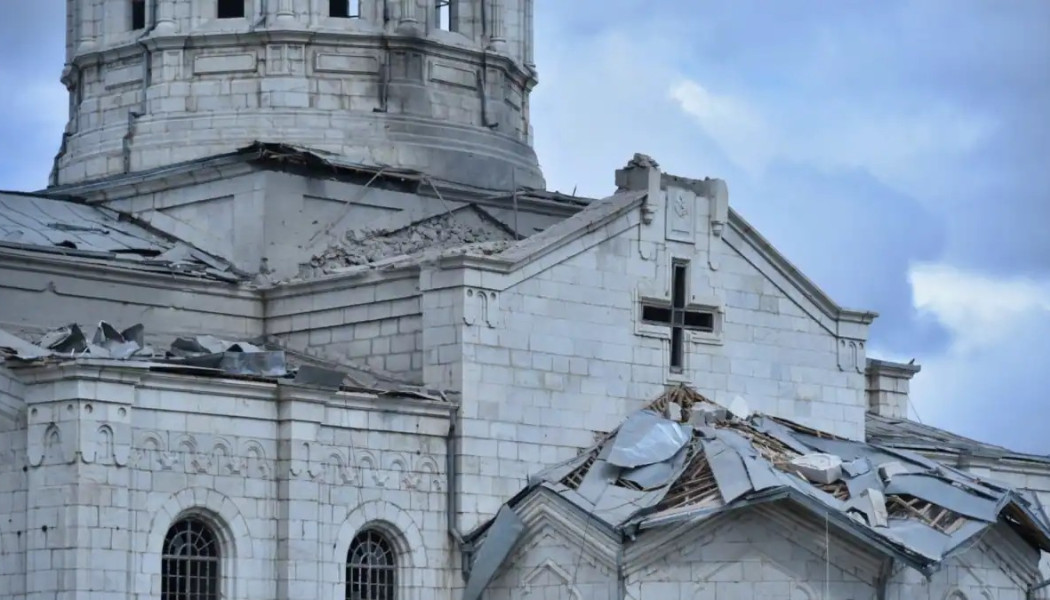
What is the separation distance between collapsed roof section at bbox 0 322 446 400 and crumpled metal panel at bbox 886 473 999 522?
25.4 ft

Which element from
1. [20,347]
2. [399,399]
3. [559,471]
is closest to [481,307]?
[399,399]

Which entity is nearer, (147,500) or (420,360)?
(147,500)

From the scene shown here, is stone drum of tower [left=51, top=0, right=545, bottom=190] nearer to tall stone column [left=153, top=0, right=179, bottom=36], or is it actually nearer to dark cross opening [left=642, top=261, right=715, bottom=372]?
tall stone column [left=153, top=0, right=179, bottom=36]

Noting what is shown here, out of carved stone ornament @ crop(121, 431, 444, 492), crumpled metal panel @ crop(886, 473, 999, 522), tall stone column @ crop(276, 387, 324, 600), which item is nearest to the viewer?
carved stone ornament @ crop(121, 431, 444, 492)

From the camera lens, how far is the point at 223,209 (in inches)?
1943

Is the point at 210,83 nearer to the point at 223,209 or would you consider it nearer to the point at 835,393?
the point at 223,209

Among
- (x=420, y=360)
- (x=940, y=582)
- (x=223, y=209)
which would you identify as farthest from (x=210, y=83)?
(x=940, y=582)

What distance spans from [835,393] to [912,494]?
5.23 meters

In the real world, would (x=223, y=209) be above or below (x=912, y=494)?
above

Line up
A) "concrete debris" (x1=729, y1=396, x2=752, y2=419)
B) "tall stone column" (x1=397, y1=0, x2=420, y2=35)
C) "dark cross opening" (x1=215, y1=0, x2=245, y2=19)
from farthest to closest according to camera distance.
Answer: "dark cross opening" (x1=215, y1=0, x2=245, y2=19) < "tall stone column" (x1=397, y1=0, x2=420, y2=35) < "concrete debris" (x1=729, y1=396, x2=752, y2=419)

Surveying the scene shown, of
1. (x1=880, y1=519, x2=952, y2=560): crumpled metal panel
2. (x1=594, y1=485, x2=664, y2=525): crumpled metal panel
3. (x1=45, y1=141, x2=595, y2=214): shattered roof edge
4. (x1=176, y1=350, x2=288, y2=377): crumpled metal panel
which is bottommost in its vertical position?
(x1=880, y1=519, x2=952, y2=560): crumpled metal panel

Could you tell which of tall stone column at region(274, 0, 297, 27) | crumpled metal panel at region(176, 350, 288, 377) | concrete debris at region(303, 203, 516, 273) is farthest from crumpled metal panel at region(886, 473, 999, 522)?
tall stone column at region(274, 0, 297, 27)

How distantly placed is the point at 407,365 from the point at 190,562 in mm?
6177

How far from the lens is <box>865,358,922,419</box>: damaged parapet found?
188 feet
